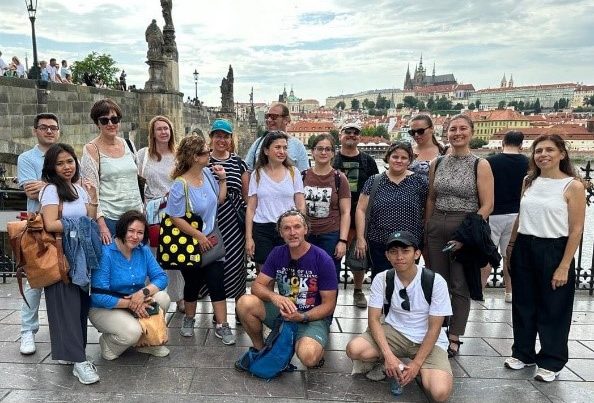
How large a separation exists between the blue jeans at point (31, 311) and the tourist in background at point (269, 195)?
5.35 feet

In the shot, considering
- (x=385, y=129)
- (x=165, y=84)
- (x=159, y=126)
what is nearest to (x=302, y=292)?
(x=159, y=126)

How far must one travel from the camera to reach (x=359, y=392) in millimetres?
3076

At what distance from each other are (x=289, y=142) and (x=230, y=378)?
2.08m

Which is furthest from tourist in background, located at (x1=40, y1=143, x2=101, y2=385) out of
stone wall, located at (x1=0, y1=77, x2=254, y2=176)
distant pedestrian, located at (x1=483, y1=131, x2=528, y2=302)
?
stone wall, located at (x1=0, y1=77, x2=254, y2=176)

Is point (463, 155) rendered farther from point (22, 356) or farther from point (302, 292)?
point (22, 356)

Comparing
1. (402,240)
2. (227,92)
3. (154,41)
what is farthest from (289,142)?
(227,92)

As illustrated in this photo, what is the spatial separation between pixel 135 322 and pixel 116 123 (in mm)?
1564

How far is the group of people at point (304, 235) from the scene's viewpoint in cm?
309

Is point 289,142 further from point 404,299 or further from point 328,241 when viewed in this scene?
point 404,299

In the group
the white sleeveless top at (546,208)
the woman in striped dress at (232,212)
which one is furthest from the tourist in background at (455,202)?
the woman in striped dress at (232,212)

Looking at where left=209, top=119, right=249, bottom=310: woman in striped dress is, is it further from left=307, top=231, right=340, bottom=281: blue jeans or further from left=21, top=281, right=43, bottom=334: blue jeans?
left=21, top=281, right=43, bottom=334: blue jeans

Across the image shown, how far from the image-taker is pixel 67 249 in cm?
308

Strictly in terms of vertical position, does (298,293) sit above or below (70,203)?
below

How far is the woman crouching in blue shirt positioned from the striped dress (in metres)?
0.71
